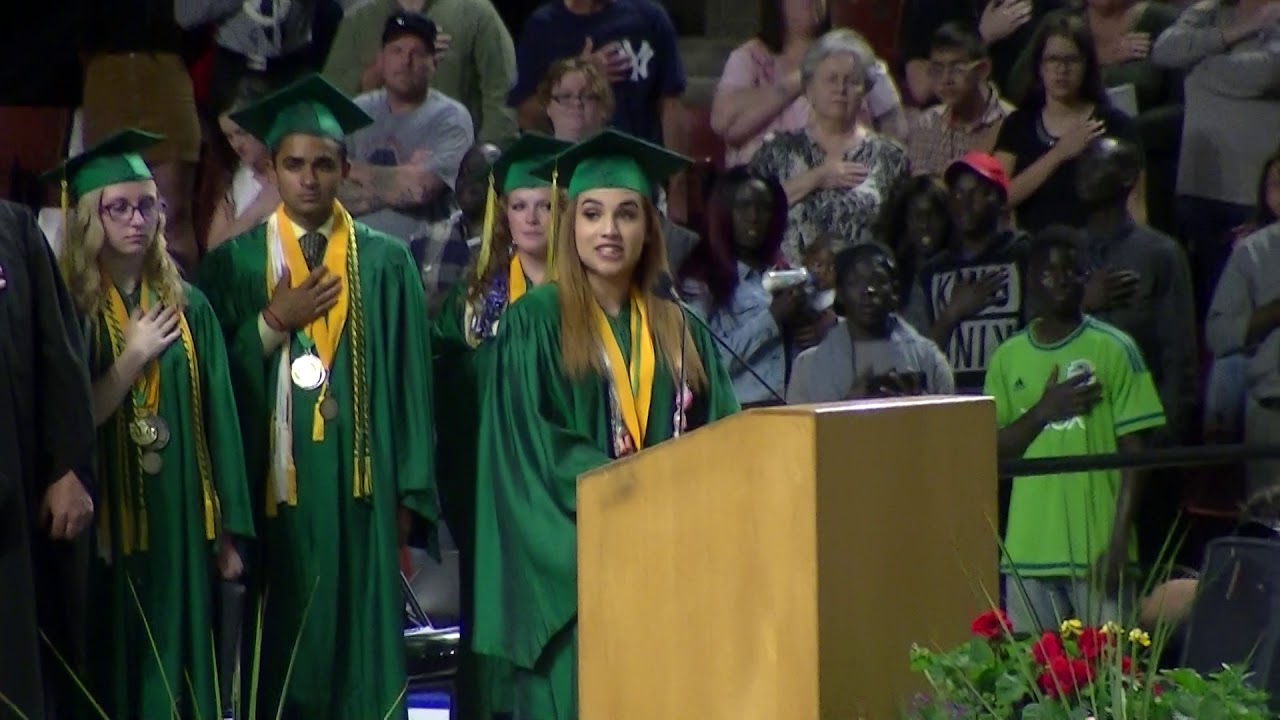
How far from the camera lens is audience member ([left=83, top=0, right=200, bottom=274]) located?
7.62m

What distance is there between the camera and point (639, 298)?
5449mm

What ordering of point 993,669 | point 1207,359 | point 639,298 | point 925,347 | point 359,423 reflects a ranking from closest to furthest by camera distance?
point 993,669 < point 639,298 < point 359,423 < point 925,347 < point 1207,359

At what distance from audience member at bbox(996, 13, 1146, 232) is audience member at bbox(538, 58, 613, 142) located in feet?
4.48

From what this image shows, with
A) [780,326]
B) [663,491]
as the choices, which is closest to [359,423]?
[780,326]

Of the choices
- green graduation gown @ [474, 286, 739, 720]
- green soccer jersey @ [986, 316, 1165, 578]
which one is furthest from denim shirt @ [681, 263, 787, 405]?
green graduation gown @ [474, 286, 739, 720]

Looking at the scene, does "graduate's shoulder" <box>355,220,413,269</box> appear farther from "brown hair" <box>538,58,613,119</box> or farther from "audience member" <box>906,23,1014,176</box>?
"audience member" <box>906,23,1014,176</box>

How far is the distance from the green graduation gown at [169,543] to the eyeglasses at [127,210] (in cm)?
20

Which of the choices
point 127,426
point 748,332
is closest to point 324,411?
point 127,426

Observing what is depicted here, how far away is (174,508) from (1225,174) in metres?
4.05

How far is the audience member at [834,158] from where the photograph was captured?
25.8 feet

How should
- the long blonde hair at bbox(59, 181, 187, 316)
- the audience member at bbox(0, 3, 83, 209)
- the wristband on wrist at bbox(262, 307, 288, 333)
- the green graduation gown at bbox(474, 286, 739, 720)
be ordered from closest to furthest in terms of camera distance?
the green graduation gown at bbox(474, 286, 739, 720) → the long blonde hair at bbox(59, 181, 187, 316) → the wristband on wrist at bbox(262, 307, 288, 333) → the audience member at bbox(0, 3, 83, 209)

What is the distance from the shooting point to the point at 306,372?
5789 millimetres

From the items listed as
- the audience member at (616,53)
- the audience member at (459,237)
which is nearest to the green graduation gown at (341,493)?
the audience member at (459,237)

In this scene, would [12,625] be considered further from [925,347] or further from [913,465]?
[925,347]
